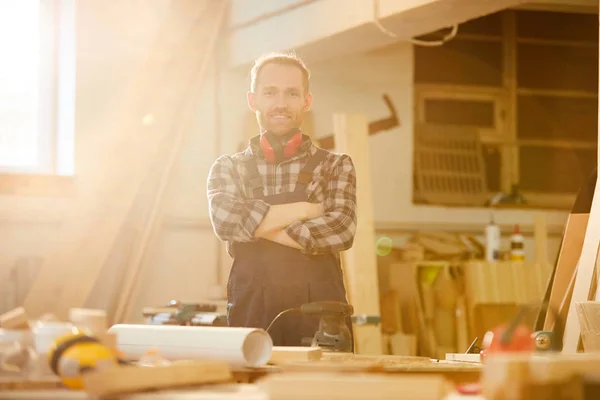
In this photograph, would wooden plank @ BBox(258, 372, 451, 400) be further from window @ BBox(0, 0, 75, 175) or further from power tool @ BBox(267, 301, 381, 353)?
window @ BBox(0, 0, 75, 175)

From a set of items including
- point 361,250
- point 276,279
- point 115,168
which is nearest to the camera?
point 276,279

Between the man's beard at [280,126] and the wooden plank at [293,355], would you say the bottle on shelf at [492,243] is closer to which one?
the man's beard at [280,126]

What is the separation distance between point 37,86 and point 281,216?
333 centimetres

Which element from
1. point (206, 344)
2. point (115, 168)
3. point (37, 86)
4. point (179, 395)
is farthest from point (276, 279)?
point (37, 86)

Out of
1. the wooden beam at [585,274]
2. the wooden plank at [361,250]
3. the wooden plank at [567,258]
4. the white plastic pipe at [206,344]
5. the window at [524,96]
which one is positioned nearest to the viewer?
the white plastic pipe at [206,344]

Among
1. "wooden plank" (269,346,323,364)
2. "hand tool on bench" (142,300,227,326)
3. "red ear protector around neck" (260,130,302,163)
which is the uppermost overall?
"red ear protector around neck" (260,130,302,163)

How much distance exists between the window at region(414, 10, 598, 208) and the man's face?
4.21 metres

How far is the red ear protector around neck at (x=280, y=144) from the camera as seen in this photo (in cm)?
309

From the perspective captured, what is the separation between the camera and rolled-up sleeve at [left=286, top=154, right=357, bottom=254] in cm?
297

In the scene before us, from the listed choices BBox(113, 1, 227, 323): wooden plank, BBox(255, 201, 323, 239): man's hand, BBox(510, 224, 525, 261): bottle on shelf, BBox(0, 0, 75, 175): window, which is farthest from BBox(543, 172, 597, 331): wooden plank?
BBox(0, 0, 75, 175): window

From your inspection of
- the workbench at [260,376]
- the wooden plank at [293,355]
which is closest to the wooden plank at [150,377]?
the workbench at [260,376]

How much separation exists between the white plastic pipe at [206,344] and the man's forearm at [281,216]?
79 cm

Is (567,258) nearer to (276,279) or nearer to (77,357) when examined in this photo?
(276,279)

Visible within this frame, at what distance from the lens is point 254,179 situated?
3.13 meters
